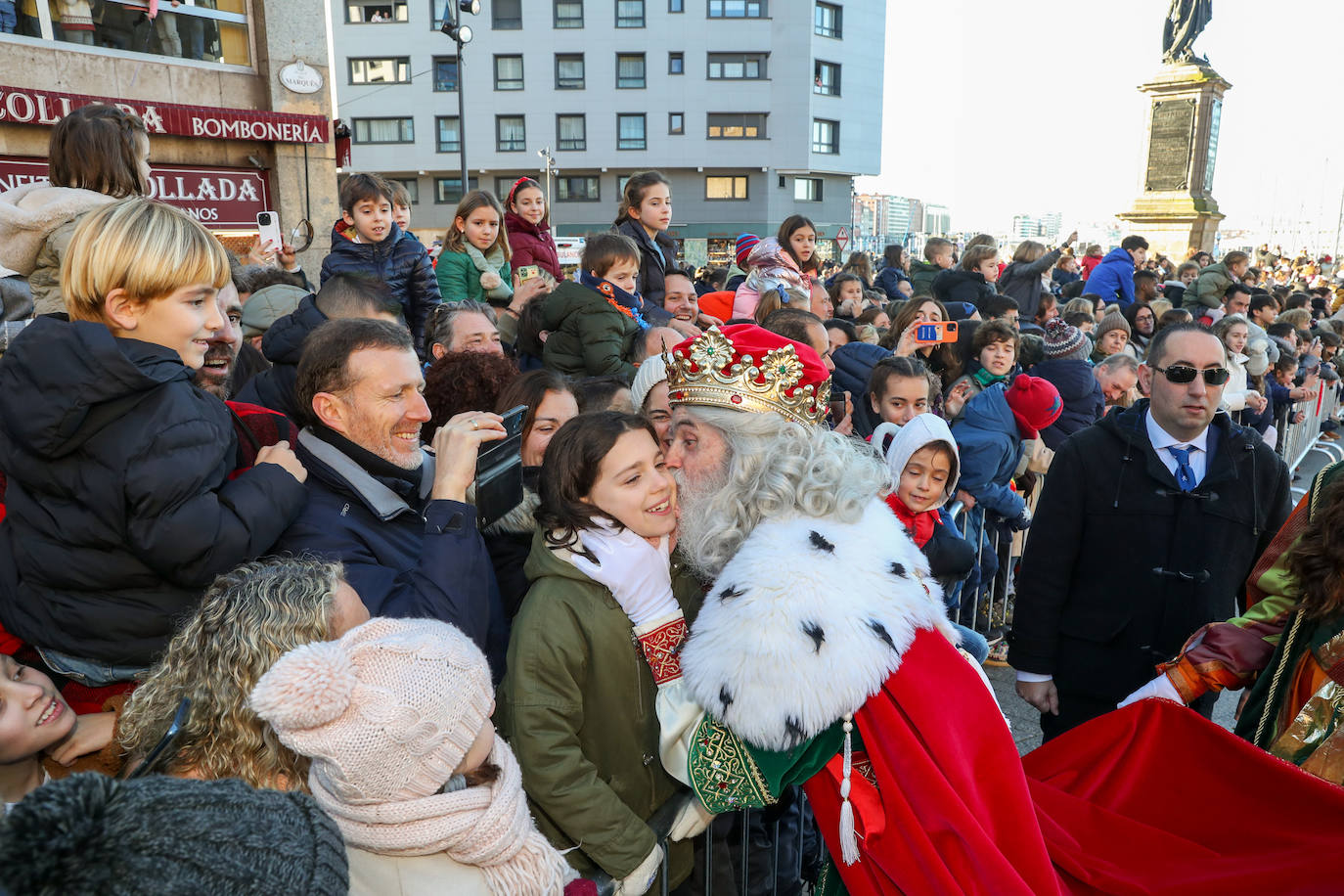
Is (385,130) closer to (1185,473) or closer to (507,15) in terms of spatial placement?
(507,15)

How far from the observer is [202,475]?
2186mm

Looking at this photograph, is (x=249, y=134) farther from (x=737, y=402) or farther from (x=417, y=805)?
(x=417, y=805)

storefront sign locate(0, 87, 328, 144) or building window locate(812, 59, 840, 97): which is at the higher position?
building window locate(812, 59, 840, 97)

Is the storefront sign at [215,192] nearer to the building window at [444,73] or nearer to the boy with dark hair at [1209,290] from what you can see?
the boy with dark hair at [1209,290]

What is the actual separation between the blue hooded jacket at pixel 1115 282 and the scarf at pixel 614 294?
30.8ft

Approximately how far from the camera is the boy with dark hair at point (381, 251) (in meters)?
5.69

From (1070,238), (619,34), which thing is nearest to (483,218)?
(1070,238)

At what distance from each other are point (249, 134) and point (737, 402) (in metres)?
11.1

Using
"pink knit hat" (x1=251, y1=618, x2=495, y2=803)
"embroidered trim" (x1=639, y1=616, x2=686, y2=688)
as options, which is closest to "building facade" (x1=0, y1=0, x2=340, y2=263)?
"embroidered trim" (x1=639, y1=616, x2=686, y2=688)

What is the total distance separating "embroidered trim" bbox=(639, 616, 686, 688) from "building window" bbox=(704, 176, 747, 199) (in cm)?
4354

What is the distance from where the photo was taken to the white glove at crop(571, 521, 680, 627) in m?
2.37

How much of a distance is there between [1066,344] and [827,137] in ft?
132

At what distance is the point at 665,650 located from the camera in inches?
92.4

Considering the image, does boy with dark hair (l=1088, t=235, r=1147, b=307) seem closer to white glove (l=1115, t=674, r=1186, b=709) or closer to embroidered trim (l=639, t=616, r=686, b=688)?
white glove (l=1115, t=674, r=1186, b=709)
